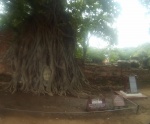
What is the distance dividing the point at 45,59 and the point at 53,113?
156 inches

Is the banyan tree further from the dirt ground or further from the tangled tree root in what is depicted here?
the dirt ground

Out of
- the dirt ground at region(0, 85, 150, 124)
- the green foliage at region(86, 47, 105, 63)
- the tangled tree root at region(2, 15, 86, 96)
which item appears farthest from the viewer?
the green foliage at region(86, 47, 105, 63)

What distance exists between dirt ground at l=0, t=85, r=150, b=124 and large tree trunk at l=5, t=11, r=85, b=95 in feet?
3.45

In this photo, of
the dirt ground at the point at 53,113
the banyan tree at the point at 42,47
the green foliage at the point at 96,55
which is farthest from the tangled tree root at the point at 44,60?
the green foliage at the point at 96,55

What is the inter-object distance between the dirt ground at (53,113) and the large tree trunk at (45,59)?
3.45ft

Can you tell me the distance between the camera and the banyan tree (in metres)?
10.9

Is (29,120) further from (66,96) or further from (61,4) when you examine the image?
(61,4)

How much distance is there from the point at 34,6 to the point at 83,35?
13.4 ft

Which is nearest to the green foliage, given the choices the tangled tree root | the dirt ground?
the tangled tree root

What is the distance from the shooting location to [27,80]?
10.9 metres

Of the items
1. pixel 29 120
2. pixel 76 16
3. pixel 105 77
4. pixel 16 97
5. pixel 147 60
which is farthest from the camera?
pixel 147 60

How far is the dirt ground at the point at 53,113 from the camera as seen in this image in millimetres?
7492

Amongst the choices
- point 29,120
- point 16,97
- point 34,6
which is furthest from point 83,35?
point 29,120

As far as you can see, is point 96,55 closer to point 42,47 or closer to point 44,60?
point 42,47
